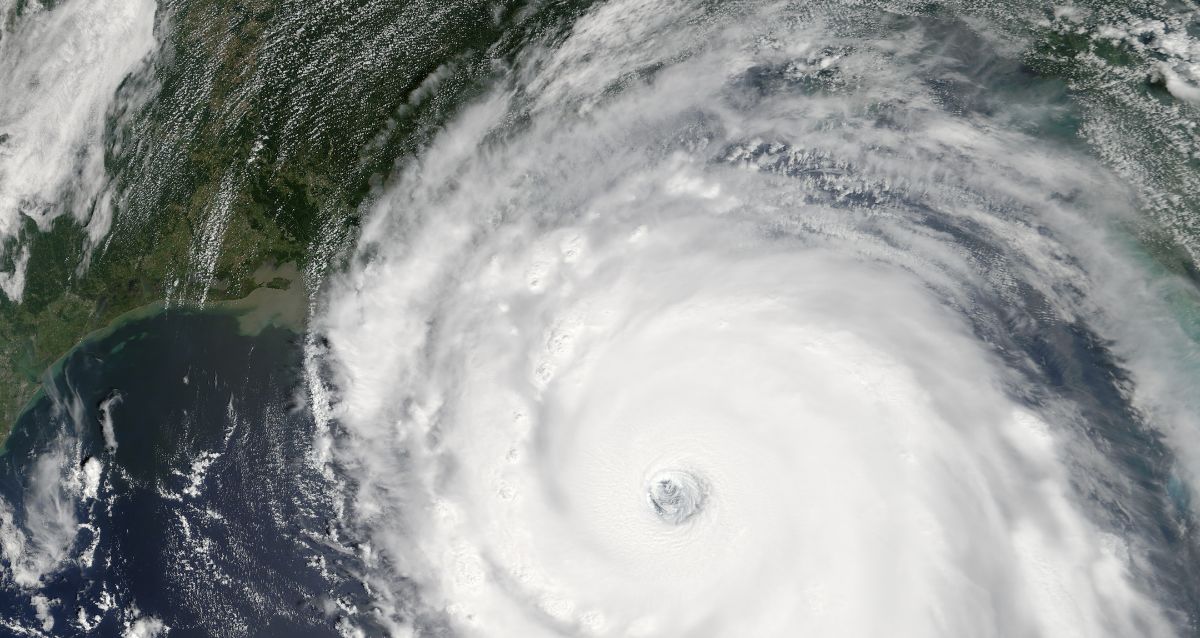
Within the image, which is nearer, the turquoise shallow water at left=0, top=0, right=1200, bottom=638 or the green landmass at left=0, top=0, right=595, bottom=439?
the turquoise shallow water at left=0, top=0, right=1200, bottom=638

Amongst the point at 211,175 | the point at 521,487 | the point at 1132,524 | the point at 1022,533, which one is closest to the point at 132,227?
the point at 211,175

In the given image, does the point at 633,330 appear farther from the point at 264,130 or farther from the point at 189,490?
the point at 189,490

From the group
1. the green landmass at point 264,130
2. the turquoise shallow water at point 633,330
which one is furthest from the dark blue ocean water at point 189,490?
the green landmass at point 264,130

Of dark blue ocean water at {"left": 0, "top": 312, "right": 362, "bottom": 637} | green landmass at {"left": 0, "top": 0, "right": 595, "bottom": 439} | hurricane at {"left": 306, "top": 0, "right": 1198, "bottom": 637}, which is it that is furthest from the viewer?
dark blue ocean water at {"left": 0, "top": 312, "right": 362, "bottom": 637}

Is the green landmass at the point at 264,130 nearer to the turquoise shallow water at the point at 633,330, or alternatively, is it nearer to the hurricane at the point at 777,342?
the turquoise shallow water at the point at 633,330

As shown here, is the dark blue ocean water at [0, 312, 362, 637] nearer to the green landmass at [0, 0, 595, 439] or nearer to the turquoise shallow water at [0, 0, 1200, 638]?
the turquoise shallow water at [0, 0, 1200, 638]

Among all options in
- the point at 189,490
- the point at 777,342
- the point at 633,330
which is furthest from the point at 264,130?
the point at 777,342

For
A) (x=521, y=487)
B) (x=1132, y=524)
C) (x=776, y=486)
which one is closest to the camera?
(x=1132, y=524)

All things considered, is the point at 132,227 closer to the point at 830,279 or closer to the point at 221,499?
the point at 221,499

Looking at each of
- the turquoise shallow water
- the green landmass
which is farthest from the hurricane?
the green landmass
